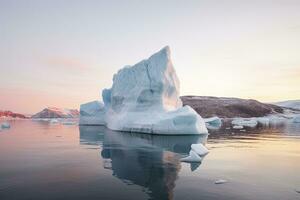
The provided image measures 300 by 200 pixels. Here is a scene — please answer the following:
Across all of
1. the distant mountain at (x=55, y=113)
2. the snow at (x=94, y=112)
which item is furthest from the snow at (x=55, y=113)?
the snow at (x=94, y=112)

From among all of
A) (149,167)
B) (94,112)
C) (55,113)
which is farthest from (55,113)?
(149,167)

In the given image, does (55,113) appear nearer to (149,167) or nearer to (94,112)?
(94,112)

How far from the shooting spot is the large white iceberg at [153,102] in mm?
23406

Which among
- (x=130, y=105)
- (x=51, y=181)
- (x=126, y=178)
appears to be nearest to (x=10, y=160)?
(x=51, y=181)

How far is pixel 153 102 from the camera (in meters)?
27.1

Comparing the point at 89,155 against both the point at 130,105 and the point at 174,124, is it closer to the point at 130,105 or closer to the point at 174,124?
the point at 174,124

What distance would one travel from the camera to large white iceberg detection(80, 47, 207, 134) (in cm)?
2341

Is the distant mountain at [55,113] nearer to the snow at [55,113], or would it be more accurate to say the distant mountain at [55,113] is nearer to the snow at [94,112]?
the snow at [55,113]

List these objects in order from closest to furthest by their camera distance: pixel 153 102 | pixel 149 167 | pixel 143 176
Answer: pixel 143 176 → pixel 149 167 → pixel 153 102

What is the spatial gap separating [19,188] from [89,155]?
5751 mm

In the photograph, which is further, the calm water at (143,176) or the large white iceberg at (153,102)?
the large white iceberg at (153,102)

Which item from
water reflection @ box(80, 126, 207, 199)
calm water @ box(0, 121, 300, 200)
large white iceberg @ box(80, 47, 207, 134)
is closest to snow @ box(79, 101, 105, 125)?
large white iceberg @ box(80, 47, 207, 134)

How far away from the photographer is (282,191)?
7.57m

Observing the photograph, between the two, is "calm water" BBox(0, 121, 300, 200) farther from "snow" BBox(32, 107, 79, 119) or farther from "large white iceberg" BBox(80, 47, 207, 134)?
"snow" BBox(32, 107, 79, 119)
